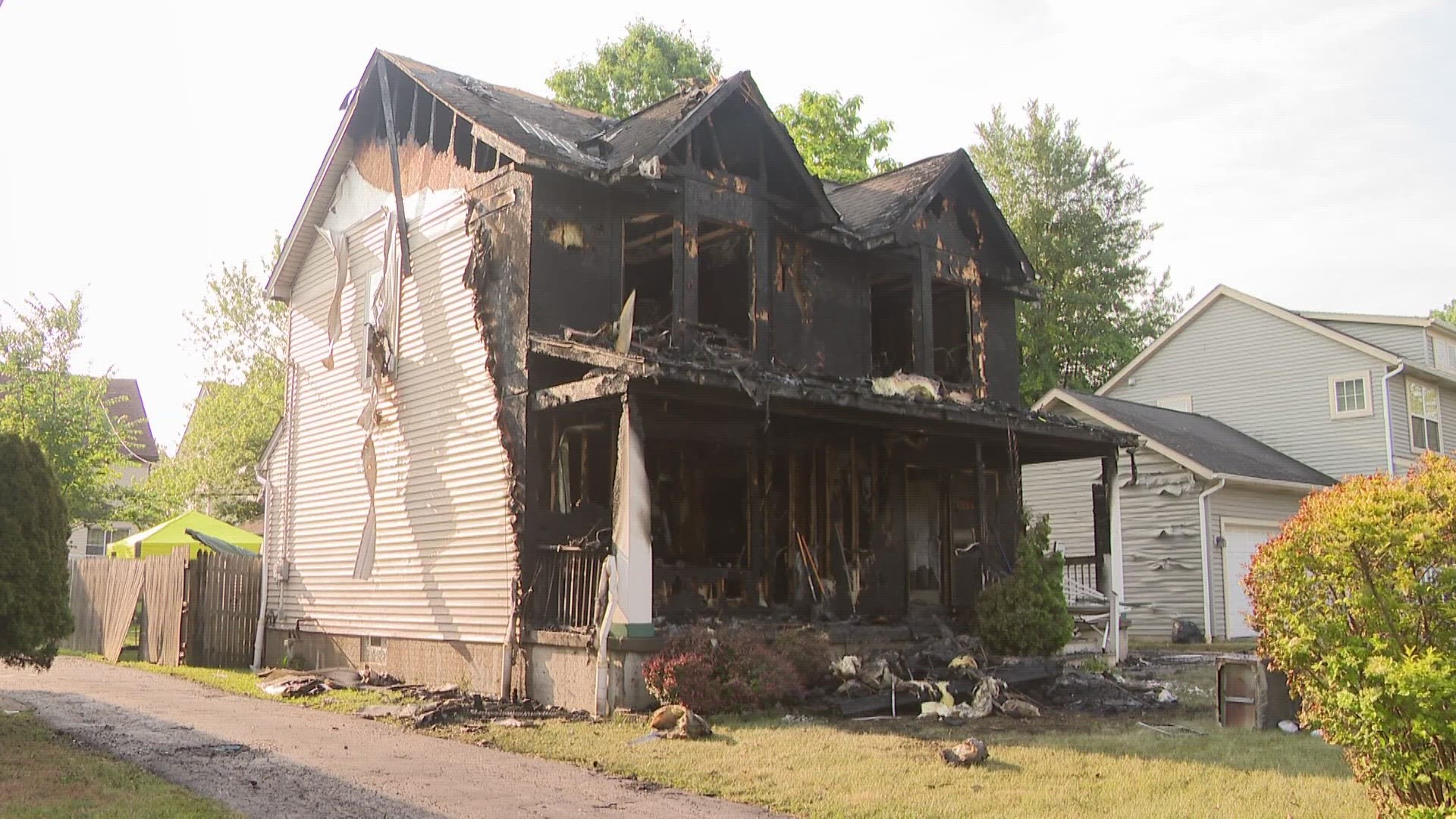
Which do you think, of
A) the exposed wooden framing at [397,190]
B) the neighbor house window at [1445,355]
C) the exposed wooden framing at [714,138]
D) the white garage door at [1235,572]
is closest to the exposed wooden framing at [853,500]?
the exposed wooden framing at [714,138]

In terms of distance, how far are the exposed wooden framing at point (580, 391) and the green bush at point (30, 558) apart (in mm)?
4891

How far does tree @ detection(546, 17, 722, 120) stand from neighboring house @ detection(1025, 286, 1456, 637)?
17144 millimetres

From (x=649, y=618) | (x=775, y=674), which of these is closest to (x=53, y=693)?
(x=649, y=618)

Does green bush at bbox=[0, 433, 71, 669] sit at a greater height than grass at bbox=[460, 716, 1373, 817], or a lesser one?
greater

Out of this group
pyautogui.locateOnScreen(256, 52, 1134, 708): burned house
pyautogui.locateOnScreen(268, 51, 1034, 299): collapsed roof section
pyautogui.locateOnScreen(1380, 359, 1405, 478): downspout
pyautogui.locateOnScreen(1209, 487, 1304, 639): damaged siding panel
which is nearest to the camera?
→ pyautogui.locateOnScreen(256, 52, 1134, 708): burned house

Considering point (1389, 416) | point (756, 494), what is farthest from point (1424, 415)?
point (756, 494)

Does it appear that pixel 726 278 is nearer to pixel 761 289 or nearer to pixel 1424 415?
pixel 761 289

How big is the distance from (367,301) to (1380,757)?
1528 centimetres

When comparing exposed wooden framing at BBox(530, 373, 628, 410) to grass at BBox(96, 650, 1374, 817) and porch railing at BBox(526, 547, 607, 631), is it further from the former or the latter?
grass at BBox(96, 650, 1374, 817)

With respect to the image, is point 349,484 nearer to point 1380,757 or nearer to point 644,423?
point 644,423

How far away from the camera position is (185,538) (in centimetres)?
2734

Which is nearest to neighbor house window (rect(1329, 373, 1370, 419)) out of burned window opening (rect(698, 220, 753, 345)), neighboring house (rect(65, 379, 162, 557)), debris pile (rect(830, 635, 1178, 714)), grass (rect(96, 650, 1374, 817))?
debris pile (rect(830, 635, 1178, 714))

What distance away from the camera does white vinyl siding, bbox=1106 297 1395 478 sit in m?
30.1

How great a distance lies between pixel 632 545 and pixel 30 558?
5475 millimetres
